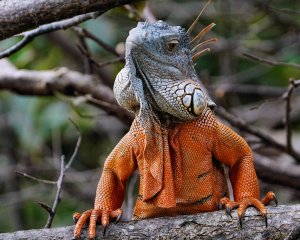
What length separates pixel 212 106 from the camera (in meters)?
5.27

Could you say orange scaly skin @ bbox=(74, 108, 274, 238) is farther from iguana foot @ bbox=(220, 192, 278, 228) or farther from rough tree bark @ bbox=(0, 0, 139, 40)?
rough tree bark @ bbox=(0, 0, 139, 40)

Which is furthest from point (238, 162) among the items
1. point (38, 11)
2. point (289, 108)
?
point (38, 11)

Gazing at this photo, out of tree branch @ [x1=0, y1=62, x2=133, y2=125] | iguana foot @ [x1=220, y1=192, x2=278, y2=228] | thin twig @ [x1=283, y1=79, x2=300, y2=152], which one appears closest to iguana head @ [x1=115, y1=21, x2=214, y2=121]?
iguana foot @ [x1=220, y1=192, x2=278, y2=228]

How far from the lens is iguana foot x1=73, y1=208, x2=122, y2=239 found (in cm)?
484

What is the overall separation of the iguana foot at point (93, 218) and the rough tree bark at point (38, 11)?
122cm

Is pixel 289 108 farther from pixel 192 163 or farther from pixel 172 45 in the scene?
pixel 172 45

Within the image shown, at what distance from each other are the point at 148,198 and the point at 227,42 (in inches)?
187

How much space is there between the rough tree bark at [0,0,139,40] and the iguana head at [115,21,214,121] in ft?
1.00

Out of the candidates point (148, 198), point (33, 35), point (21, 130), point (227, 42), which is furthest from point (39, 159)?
point (148, 198)

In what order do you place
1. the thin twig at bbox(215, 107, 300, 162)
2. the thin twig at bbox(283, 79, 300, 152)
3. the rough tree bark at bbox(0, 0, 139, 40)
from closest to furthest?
the rough tree bark at bbox(0, 0, 139, 40), the thin twig at bbox(283, 79, 300, 152), the thin twig at bbox(215, 107, 300, 162)

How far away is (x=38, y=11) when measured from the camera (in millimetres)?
4602

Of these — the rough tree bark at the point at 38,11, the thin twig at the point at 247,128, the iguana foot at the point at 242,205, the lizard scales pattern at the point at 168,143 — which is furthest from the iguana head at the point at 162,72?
the thin twig at the point at 247,128

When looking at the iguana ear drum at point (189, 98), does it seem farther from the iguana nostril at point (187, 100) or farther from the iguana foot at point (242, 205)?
the iguana foot at point (242, 205)

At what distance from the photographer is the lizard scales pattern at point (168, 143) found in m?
4.83
